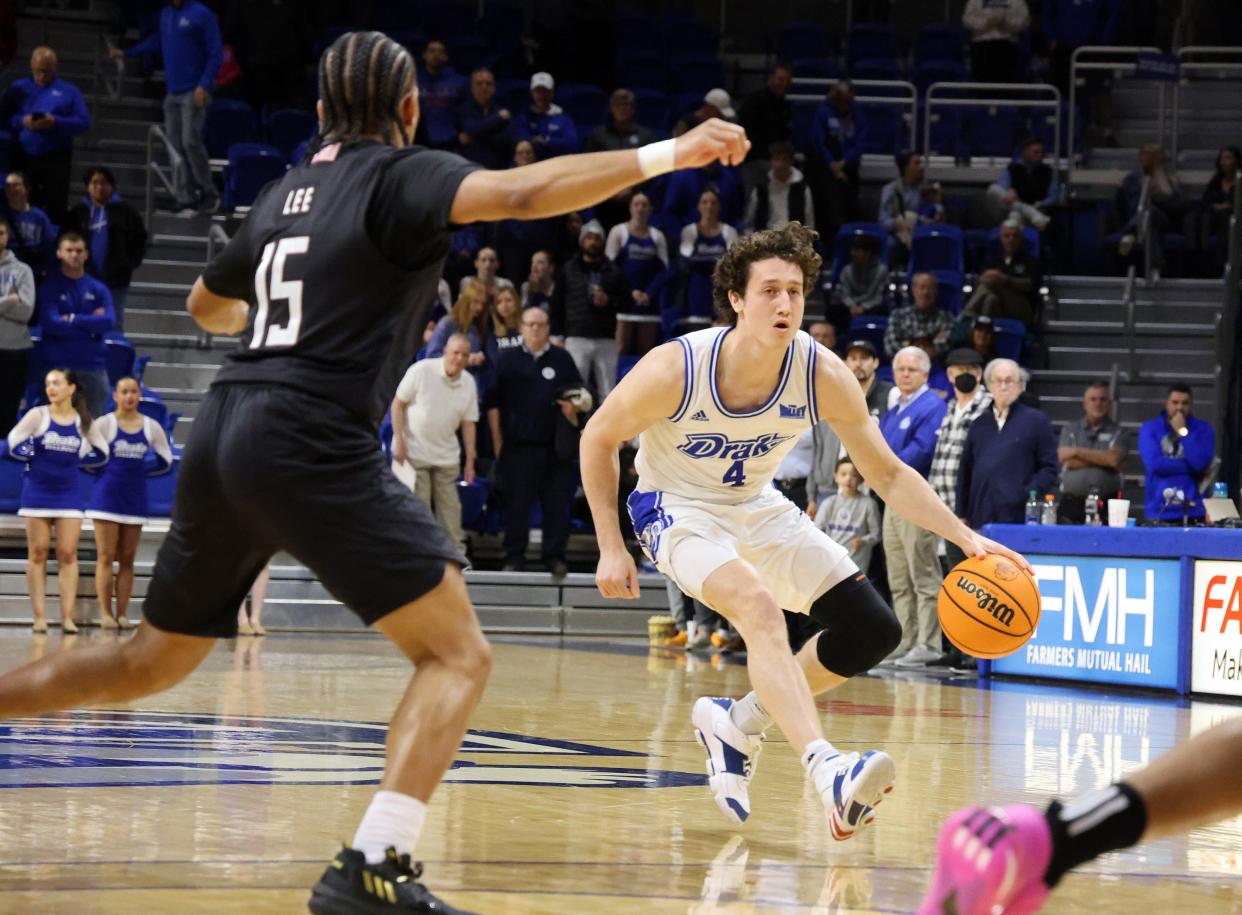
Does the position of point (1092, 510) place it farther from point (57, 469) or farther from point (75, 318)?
point (75, 318)

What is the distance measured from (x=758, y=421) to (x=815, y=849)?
1457 millimetres

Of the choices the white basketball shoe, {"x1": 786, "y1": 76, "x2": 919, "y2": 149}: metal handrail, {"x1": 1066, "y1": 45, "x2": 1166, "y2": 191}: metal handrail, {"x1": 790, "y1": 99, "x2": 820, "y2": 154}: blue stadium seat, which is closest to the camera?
the white basketball shoe

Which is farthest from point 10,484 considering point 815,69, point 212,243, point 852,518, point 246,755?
point 815,69

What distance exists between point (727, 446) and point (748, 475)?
147 mm

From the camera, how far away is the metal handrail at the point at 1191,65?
18641mm

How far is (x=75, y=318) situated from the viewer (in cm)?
1508

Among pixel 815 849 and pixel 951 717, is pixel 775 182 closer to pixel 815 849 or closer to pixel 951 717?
pixel 951 717

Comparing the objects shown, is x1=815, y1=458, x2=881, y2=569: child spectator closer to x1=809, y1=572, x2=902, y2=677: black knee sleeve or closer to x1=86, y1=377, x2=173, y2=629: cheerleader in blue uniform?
x1=86, y1=377, x2=173, y2=629: cheerleader in blue uniform

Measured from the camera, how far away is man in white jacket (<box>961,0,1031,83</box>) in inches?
797

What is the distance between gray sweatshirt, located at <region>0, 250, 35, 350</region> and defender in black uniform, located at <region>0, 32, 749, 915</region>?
1170cm

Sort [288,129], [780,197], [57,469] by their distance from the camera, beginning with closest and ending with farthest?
[57,469], [780,197], [288,129]

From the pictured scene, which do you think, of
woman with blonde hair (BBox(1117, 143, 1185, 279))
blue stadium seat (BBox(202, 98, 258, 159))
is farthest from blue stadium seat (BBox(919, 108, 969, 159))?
blue stadium seat (BBox(202, 98, 258, 159))

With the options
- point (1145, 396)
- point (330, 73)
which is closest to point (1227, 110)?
point (1145, 396)

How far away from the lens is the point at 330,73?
4086mm
